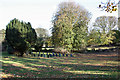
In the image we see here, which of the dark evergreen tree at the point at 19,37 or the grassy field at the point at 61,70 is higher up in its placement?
the dark evergreen tree at the point at 19,37

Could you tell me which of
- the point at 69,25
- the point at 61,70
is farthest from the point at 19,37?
the point at 61,70

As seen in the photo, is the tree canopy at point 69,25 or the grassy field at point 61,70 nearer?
the grassy field at point 61,70

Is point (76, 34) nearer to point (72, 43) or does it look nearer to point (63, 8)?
point (72, 43)

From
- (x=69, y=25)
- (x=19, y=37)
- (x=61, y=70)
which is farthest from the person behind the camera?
(x=69, y=25)

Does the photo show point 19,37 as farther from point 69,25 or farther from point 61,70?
point 61,70

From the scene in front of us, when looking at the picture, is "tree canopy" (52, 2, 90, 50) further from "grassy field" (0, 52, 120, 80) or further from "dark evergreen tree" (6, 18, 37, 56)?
"grassy field" (0, 52, 120, 80)

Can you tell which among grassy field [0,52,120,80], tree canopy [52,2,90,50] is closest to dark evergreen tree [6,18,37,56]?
tree canopy [52,2,90,50]

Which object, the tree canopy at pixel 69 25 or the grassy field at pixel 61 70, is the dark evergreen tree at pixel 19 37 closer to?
the tree canopy at pixel 69 25

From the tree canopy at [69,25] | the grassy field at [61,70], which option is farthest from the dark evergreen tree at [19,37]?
the grassy field at [61,70]

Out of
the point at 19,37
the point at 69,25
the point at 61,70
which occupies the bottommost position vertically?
the point at 61,70

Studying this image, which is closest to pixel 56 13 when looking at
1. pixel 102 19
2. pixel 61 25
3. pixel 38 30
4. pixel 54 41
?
pixel 61 25

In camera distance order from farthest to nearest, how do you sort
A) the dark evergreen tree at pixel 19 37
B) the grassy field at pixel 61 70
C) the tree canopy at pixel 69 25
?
1. the tree canopy at pixel 69 25
2. the dark evergreen tree at pixel 19 37
3. the grassy field at pixel 61 70

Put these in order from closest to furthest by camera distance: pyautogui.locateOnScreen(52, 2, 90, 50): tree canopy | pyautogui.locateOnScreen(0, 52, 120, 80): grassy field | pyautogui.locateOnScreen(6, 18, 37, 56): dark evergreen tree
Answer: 1. pyautogui.locateOnScreen(0, 52, 120, 80): grassy field
2. pyautogui.locateOnScreen(6, 18, 37, 56): dark evergreen tree
3. pyautogui.locateOnScreen(52, 2, 90, 50): tree canopy

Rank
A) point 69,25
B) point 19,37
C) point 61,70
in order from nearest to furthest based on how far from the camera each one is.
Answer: point 61,70
point 19,37
point 69,25
